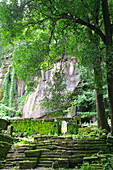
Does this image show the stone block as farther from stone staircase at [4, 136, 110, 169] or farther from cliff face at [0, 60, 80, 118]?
cliff face at [0, 60, 80, 118]

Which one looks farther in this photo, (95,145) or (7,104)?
(7,104)

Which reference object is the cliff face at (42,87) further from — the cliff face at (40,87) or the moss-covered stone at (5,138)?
the moss-covered stone at (5,138)

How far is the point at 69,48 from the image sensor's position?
12445 millimetres

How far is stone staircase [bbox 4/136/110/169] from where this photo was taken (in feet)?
27.7

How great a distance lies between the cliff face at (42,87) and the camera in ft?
75.5

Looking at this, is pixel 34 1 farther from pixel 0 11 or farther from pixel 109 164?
pixel 109 164

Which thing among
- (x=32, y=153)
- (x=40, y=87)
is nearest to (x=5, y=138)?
(x=32, y=153)

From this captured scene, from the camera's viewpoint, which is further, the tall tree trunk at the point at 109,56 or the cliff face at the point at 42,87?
the cliff face at the point at 42,87

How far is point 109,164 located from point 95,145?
2.08 metres

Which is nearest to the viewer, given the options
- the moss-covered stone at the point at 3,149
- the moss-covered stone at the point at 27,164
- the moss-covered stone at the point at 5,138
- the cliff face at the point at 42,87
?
the moss-covered stone at the point at 27,164

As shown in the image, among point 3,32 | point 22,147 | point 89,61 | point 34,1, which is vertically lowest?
point 22,147

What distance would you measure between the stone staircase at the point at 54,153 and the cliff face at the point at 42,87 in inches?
486


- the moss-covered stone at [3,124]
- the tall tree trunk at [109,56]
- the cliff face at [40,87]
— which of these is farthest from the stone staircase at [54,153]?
the cliff face at [40,87]

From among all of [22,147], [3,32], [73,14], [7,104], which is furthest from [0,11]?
[7,104]
